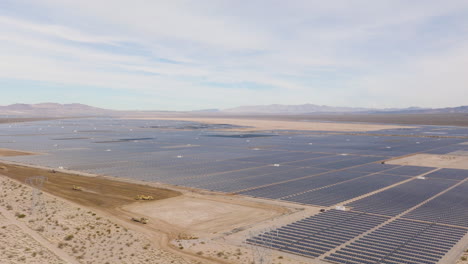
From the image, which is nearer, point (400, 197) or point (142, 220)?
point (142, 220)

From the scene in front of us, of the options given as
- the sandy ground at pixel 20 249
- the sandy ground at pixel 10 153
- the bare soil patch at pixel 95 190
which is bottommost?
the sandy ground at pixel 20 249

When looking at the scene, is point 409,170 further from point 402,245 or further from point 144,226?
point 144,226

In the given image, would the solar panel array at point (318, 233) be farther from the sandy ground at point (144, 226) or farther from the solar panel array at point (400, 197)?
the solar panel array at point (400, 197)

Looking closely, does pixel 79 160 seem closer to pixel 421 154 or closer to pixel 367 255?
pixel 367 255

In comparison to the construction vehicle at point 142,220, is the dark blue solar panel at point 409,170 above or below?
above

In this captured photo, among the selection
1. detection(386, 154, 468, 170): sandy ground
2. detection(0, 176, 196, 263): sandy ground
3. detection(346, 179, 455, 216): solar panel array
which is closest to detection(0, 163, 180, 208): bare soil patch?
detection(0, 176, 196, 263): sandy ground

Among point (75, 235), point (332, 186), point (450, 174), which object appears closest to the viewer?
point (75, 235)

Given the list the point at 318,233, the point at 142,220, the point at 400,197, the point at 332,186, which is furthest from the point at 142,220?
the point at 400,197

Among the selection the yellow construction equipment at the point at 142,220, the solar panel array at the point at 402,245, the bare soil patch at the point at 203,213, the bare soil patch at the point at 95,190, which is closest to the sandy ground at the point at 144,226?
the bare soil patch at the point at 203,213
